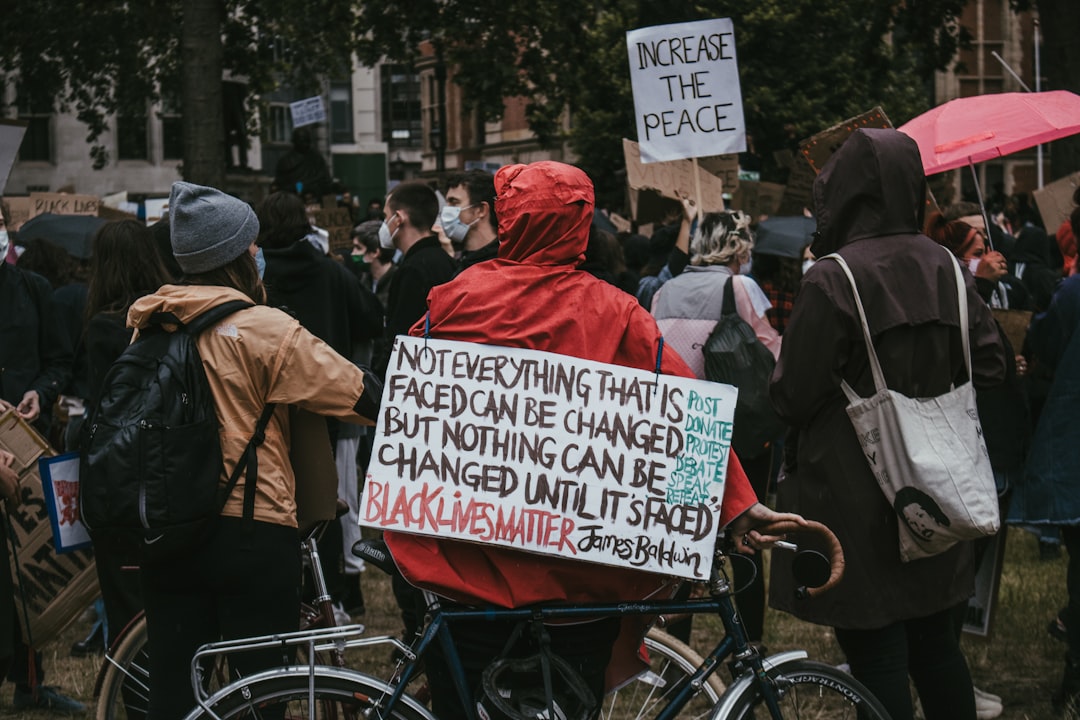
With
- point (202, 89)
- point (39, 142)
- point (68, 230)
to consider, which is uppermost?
point (39, 142)

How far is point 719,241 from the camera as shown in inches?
261

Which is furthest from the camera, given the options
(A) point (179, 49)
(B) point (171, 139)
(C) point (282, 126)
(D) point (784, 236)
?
(C) point (282, 126)

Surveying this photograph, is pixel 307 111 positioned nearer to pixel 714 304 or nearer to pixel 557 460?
pixel 714 304

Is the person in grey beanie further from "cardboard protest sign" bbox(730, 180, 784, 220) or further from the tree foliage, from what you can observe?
the tree foliage

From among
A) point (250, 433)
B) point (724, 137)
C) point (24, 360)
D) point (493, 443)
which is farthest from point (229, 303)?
point (724, 137)

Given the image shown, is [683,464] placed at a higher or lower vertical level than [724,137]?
lower

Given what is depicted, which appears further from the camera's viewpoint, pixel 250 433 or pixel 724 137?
pixel 724 137

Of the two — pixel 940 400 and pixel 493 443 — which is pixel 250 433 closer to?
pixel 493 443

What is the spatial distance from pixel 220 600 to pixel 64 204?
34.1 ft

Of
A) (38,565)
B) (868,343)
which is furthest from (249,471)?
(38,565)

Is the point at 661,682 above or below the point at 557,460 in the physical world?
below

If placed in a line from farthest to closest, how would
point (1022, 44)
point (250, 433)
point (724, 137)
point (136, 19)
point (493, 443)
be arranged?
point (1022, 44), point (136, 19), point (724, 137), point (250, 433), point (493, 443)

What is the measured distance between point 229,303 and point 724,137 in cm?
490

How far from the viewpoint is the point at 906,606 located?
421 centimetres
